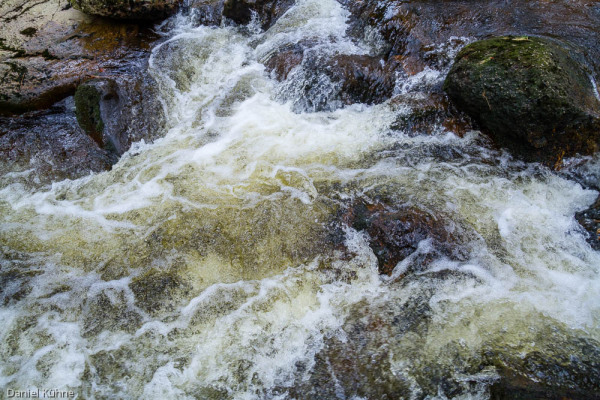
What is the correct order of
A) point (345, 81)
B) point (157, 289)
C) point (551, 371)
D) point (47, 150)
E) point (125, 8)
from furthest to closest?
point (125, 8)
point (345, 81)
point (47, 150)
point (157, 289)
point (551, 371)

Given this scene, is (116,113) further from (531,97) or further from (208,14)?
(531,97)

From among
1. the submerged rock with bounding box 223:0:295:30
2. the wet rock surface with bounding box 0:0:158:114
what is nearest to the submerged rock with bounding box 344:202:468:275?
the wet rock surface with bounding box 0:0:158:114

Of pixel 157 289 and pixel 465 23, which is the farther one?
pixel 465 23

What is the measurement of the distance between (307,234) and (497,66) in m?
3.22

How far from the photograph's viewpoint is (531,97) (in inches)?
169

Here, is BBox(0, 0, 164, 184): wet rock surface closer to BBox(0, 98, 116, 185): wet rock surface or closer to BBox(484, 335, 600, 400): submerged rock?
BBox(0, 98, 116, 185): wet rock surface

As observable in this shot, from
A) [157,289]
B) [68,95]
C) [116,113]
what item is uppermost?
[68,95]

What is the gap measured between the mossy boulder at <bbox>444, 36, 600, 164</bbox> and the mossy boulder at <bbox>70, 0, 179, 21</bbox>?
6095 millimetres

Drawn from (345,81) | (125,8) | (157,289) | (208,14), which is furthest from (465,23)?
(125,8)

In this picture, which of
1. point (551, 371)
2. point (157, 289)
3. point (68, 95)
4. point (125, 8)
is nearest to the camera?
point (551, 371)

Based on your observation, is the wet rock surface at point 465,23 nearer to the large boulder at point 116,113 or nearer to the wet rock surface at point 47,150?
the large boulder at point 116,113

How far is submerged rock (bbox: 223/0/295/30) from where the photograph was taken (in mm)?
7598

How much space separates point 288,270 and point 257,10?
6.19m

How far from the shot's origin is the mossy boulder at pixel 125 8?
23.0 feet
